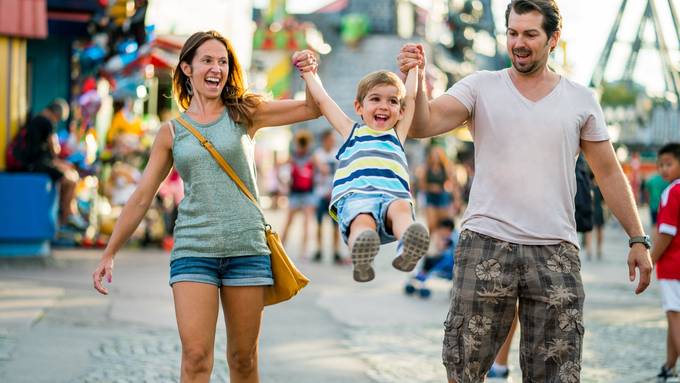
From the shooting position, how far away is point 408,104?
15.2 ft

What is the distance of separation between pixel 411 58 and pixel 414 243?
2.94 ft

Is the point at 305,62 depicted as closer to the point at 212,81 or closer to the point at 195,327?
the point at 212,81

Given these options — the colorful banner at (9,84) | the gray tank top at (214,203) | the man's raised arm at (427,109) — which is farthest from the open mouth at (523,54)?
the colorful banner at (9,84)

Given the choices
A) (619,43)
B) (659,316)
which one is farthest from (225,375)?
(619,43)

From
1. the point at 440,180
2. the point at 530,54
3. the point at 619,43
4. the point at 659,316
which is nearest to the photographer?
the point at 530,54

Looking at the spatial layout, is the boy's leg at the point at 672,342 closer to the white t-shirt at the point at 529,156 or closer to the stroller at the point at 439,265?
the white t-shirt at the point at 529,156

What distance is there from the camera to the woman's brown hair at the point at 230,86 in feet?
16.0

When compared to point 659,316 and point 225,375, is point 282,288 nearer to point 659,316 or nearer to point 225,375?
point 225,375

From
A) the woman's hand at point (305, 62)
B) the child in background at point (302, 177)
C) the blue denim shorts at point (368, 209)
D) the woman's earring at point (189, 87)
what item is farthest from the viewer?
the child in background at point (302, 177)

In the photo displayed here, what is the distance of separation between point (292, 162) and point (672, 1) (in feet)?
127

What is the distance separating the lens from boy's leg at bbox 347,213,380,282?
13.8 ft

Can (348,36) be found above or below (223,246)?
above

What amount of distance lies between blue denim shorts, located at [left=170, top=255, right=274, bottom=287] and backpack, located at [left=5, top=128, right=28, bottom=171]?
804cm

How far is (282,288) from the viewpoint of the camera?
489cm
